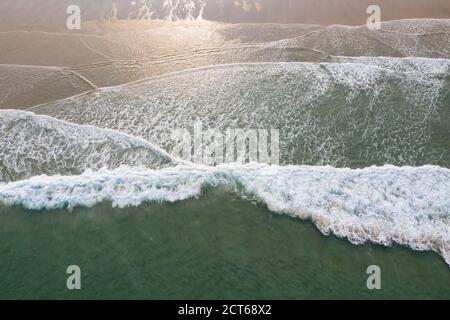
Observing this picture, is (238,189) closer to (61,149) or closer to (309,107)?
(309,107)


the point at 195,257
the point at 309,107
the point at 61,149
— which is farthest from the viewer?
the point at 309,107

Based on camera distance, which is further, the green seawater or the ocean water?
the ocean water

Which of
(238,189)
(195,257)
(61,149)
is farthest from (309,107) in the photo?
(61,149)

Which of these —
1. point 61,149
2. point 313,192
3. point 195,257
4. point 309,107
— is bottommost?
point 195,257

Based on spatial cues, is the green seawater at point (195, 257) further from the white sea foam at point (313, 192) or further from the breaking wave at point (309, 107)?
the breaking wave at point (309, 107)

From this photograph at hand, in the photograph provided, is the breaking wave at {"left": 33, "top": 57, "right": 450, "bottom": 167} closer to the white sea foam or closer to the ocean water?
the ocean water

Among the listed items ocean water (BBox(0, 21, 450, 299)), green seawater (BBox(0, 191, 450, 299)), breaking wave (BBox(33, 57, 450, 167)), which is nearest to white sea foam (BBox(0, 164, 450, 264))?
ocean water (BBox(0, 21, 450, 299))
